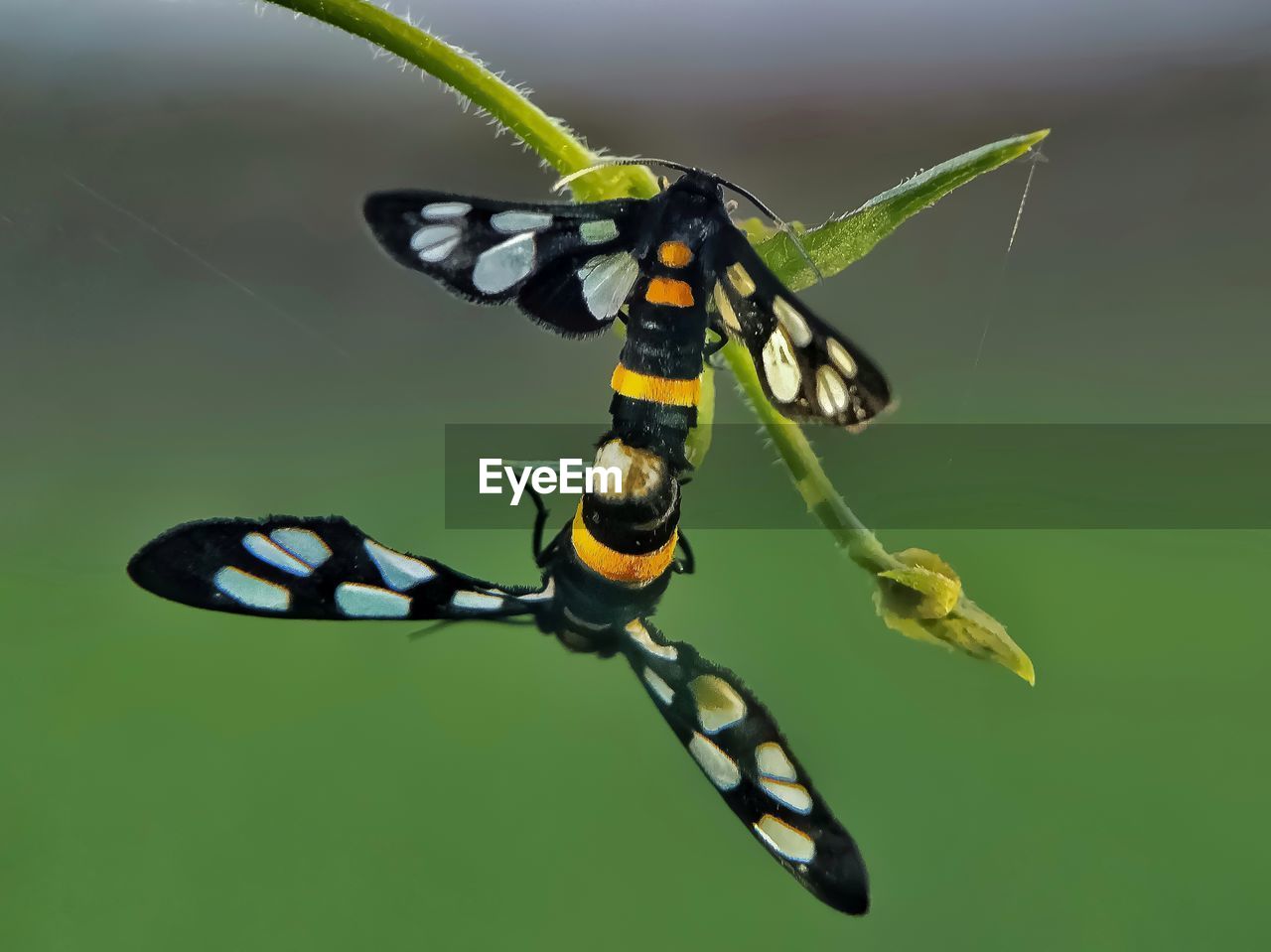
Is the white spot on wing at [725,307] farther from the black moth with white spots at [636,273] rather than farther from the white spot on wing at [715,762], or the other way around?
the white spot on wing at [715,762]

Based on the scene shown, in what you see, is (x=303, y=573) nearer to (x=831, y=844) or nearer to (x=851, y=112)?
(x=831, y=844)

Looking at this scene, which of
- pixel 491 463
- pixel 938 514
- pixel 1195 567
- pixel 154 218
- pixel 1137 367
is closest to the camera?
pixel 491 463

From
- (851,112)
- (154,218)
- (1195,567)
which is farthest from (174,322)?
(1195,567)

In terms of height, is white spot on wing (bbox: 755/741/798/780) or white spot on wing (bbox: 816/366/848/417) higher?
white spot on wing (bbox: 816/366/848/417)

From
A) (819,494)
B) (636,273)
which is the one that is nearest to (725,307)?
(636,273)

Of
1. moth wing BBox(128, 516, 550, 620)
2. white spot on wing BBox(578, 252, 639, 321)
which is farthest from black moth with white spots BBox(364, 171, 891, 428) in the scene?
moth wing BBox(128, 516, 550, 620)

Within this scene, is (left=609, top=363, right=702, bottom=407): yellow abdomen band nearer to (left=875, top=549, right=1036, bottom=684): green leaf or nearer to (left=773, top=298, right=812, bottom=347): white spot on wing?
(left=773, top=298, right=812, bottom=347): white spot on wing
